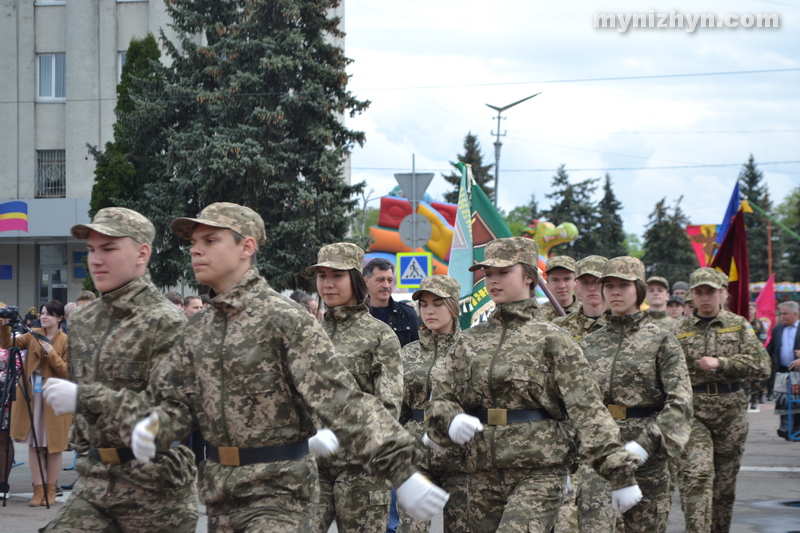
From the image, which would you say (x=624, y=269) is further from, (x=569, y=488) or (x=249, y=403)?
(x=249, y=403)

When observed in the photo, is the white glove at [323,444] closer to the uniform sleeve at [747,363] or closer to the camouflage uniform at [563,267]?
the camouflage uniform at [563,267]

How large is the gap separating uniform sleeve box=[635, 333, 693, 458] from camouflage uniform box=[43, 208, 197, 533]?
8.89ft

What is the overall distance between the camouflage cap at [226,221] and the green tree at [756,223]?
68.5 metres

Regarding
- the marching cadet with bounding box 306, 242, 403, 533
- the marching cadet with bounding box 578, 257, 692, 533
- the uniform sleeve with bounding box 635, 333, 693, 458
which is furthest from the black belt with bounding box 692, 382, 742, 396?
the marching cadet with bounding box 306, 242, 403, 533

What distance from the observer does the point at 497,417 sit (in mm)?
5203

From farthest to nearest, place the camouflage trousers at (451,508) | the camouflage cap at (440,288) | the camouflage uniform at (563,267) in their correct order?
the camouflage uniform at (563,267) < the camouflage cap at (440,288) < the camouflage trousers at (451,508)

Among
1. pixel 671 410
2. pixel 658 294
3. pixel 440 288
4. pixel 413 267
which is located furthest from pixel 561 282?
pixel 413 267

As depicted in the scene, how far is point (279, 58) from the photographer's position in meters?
28.3

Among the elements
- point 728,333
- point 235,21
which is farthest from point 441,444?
point 235,21

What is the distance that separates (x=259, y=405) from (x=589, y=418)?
1827 millimetres

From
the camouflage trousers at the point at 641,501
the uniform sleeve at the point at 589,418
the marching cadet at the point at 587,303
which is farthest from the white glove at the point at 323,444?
the marching cadet at the point at 587,303

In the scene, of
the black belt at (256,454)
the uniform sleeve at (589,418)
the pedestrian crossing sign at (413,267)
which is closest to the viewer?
the black belt at (256,454)

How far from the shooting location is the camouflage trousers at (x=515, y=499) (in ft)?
16.2

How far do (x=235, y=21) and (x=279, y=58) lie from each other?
8.06 feet
